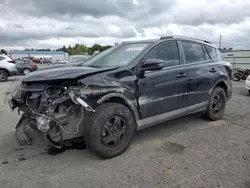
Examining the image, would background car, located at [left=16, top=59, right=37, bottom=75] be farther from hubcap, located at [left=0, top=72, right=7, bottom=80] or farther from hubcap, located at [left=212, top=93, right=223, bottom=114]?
hubcap, located at [left=212, top=93, right=223, bottom=114]

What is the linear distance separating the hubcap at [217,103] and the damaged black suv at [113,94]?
0.63 meters

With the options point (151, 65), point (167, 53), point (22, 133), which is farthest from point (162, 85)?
point (22, 133)

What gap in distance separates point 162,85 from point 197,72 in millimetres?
1039

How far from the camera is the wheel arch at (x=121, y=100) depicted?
3.28 metres

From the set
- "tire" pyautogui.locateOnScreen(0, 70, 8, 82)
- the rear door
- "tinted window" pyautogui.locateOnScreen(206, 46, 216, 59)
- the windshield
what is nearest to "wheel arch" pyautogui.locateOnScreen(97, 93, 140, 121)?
the windshield

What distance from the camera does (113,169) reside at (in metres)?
3.15

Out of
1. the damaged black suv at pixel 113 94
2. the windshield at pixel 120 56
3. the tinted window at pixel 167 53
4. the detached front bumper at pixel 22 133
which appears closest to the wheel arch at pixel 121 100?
the damaged black suv at pixel 113 94

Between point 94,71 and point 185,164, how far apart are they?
5.90 feet

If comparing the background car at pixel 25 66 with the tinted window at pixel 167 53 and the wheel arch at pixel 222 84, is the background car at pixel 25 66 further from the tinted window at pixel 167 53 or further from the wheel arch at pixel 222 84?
the tinted window at pixel 167 53

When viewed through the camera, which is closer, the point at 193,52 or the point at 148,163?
the point at 148,163

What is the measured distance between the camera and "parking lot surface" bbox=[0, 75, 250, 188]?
9.32 ft

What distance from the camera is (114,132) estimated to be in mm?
3426

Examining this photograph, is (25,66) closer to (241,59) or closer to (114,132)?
(241,59)

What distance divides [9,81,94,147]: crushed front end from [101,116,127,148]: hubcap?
0.32m
